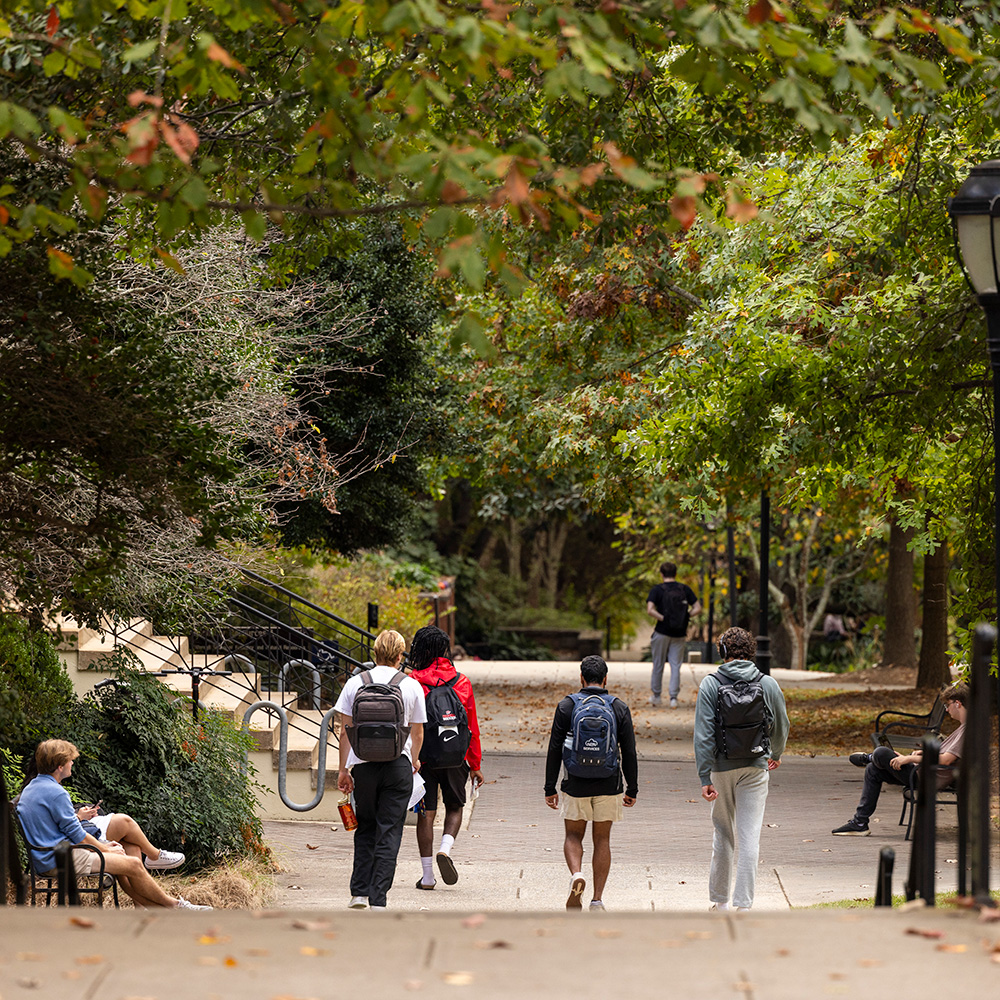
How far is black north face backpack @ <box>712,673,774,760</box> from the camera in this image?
793cm

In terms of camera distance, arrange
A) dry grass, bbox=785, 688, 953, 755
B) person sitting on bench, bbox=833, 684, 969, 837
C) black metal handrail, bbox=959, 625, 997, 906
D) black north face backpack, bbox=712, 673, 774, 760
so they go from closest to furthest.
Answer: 1. black metal handrail, bbox=959, 625, 997, 906
2. black north face backpack, bbox=712, 673, 774, 760
3. person sitting on bench, bbox=833, 684, 969, 837
4. dry grass, bbox=785, 688, 953, 755

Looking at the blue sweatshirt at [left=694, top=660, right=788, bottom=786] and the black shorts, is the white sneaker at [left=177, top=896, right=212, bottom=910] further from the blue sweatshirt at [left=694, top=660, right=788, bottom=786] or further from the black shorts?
the blue sweatshirt at [left=694, top=660, right=788, bottom=786]

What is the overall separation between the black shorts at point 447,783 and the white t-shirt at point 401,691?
1145 mm

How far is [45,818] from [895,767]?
6.44 meters

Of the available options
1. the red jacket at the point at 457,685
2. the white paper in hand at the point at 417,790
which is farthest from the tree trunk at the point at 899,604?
the white paper in hand at the point at 417,790

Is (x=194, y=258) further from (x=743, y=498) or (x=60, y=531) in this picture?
(x=743, y=498)

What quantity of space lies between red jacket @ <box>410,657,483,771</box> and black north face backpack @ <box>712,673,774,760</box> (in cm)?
204

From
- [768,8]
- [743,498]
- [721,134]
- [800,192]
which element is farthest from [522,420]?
[768,8]

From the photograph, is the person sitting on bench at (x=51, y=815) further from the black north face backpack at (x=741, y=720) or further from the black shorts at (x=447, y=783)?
the black north face backpack at (x=741, y=720)

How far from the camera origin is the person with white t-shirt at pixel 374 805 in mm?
7988

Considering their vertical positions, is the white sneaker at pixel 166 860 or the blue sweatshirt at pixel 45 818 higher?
the blue sweatshirt at pixel 45 818

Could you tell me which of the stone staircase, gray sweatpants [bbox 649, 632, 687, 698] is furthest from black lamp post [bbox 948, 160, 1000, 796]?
gray sweatpants [bbox 649, 632, 687, 698]

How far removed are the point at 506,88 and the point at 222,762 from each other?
5.34 metres

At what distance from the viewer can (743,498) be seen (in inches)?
739
